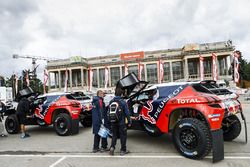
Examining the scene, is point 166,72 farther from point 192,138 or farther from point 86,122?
point 192,138

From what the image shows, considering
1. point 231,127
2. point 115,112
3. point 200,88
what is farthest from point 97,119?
point 231,127

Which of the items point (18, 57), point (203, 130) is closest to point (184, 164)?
point (203, 130)

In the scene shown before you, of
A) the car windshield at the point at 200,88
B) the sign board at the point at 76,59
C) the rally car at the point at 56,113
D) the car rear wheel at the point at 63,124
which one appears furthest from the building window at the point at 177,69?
the car windshield at the point at 200,88

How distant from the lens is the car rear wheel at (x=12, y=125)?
8.73m

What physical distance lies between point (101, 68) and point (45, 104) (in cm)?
5824

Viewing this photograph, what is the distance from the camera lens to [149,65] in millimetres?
62531

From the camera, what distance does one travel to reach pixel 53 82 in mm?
71875

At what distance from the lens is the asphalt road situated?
14.8 feet

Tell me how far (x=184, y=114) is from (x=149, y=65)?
57.8m

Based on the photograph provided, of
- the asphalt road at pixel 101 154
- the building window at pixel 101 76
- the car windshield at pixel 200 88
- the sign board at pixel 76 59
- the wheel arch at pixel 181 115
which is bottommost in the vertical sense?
the asphalt road at pixel 101 154

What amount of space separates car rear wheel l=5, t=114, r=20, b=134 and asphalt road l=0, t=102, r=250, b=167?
1.64 meters

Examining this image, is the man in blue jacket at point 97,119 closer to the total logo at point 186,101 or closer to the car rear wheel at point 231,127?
the total logo at point 186,101

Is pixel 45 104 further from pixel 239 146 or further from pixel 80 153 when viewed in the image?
pixel 239 146

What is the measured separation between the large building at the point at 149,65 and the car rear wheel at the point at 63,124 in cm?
4707
